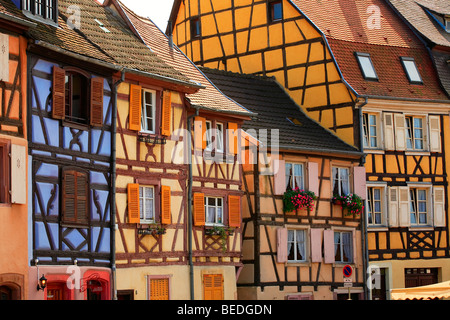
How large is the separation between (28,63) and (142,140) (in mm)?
5058

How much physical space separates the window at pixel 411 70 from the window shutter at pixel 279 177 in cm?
813

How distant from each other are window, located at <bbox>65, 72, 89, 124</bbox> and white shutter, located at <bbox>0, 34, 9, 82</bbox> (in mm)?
2702

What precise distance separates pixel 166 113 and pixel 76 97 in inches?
142

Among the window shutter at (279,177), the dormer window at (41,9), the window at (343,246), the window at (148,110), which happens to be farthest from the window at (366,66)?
the dormer window at (41,9)

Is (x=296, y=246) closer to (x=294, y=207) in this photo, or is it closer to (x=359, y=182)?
(x=294, y=207)

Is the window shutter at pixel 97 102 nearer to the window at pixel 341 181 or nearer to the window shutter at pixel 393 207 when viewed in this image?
the window at pixel 341 181

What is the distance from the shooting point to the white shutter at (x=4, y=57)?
23.3 meters

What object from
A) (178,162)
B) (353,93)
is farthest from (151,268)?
(353,93)

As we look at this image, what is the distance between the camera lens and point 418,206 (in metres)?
39.6

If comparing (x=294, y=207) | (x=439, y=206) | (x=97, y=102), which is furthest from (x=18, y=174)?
(x=439, y=206)

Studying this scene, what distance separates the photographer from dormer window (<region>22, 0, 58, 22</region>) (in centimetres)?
2528

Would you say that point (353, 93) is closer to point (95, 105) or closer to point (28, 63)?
point (95, 105)

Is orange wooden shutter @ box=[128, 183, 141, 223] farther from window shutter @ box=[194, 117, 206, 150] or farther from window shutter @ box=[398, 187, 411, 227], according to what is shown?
window shutter @ box=[398, 187, 411, 227]

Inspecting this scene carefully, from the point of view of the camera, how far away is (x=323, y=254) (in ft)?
119
